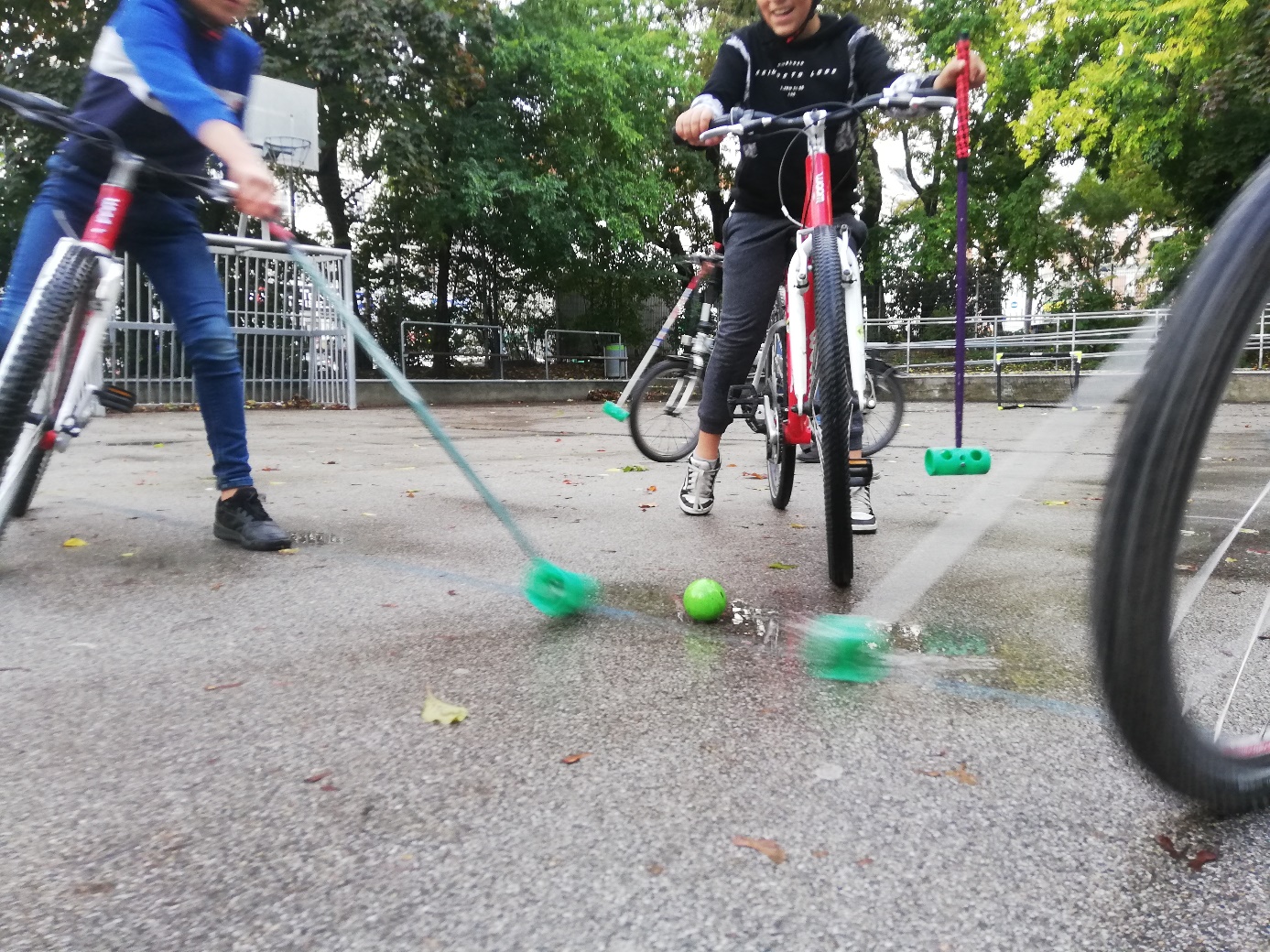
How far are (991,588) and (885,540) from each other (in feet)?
2.63

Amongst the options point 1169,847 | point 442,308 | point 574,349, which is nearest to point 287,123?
point 442,308

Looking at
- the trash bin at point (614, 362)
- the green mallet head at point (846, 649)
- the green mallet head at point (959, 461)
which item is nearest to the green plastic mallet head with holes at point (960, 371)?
the green mallet head at point (959, 461)

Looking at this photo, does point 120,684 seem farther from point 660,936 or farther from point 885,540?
point 885,540

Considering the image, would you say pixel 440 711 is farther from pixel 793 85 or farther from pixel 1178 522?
pixel 793 85

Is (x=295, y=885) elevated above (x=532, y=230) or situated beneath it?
situated beneath

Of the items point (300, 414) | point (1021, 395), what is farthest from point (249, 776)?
point (1021, 395)

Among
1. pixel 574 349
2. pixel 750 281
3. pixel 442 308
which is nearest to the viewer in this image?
pixel 750 281

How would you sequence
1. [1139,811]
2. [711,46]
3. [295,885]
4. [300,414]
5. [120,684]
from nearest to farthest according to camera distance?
[295,885], [1139,811], [120,684], [300,414], [711,46]

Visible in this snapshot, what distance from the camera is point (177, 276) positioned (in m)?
3.18

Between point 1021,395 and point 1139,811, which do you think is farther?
point 1021,395

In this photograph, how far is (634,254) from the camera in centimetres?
2003

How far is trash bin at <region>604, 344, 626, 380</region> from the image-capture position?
20.1m

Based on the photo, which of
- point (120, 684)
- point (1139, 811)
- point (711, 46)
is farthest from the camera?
point (711, 46)

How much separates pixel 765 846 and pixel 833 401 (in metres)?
1.56
